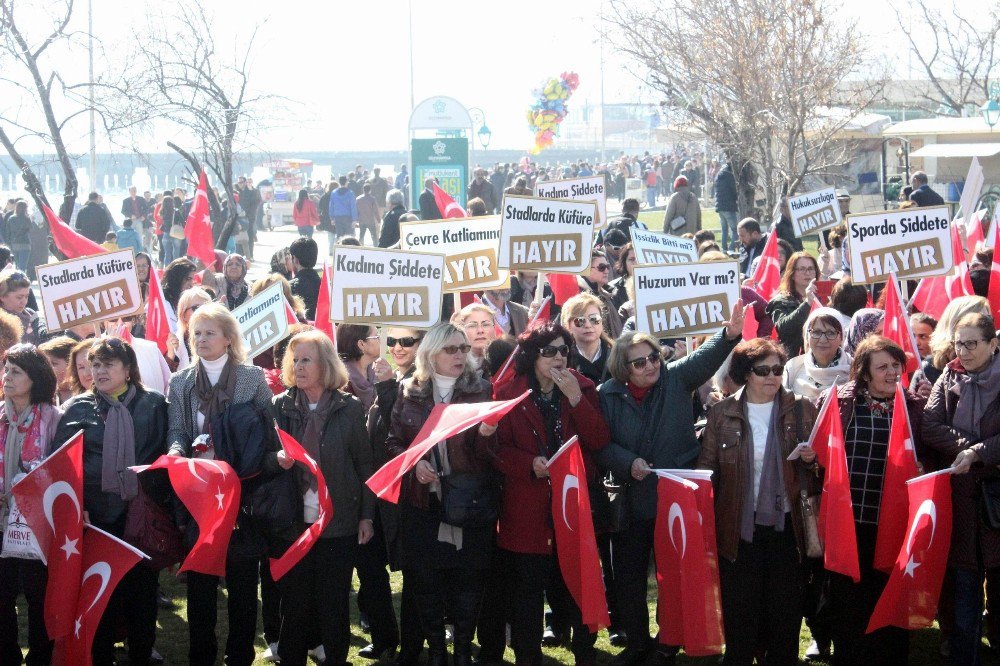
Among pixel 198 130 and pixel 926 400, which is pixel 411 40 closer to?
pixel 198 130

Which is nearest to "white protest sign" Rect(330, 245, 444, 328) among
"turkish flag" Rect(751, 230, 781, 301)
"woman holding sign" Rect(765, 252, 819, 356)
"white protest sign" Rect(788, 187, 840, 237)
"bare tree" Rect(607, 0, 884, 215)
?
"woman holding sign" Rect(765, 252, 819, 356)

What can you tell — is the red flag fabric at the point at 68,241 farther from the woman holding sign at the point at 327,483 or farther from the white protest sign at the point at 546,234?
the woman holding sign at the point at 327,483

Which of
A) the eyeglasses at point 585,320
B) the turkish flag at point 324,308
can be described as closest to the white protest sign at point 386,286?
the eyeglasses at point 585,320

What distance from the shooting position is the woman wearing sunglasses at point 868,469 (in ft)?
21.1

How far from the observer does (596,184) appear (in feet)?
40.0

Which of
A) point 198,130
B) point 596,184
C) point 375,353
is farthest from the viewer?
point 198,130

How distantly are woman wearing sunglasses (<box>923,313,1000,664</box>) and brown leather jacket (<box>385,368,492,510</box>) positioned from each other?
7.30 feet

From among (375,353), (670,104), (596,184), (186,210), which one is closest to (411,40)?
(186,210)

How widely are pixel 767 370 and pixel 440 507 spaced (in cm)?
180

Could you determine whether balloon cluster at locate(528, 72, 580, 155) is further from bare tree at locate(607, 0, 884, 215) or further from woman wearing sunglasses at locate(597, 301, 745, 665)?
woman wearing sunglasses at locate(597, 301, 745, 665)

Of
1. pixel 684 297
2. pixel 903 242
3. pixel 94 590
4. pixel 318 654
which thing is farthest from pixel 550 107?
pixel 94 590

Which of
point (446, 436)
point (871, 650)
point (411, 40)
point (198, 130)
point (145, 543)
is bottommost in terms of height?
point (871, 650)

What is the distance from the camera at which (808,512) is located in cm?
640

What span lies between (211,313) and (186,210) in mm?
20357
